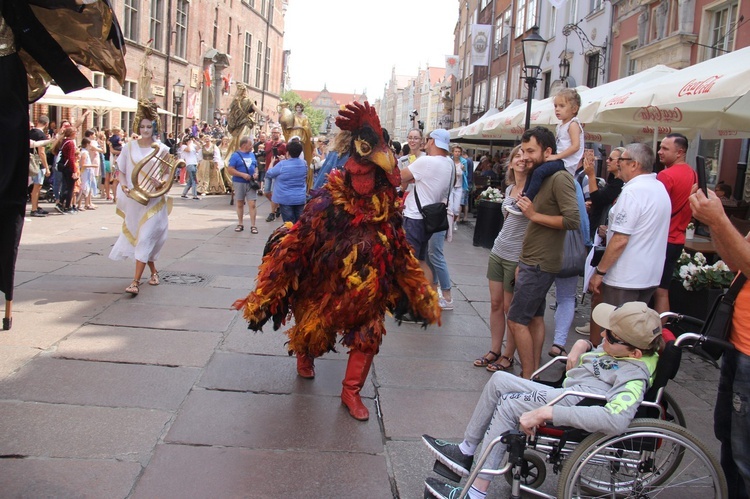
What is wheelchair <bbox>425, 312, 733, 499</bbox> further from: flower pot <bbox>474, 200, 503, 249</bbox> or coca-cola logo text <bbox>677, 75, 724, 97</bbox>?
flower pot <bbox>474, 200, 503, 249</bbox>

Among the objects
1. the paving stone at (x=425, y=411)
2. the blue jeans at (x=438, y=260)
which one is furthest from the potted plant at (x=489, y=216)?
the paving stone at (x=425, y=411)

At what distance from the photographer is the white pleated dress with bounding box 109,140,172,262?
695 cm

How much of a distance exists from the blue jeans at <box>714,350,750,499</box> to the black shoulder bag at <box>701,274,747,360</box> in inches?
2.8

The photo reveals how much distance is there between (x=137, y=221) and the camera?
23.3 ft

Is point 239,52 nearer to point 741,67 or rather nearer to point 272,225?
point 272,225

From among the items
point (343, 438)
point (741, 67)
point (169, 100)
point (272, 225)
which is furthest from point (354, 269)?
point (169, 100)

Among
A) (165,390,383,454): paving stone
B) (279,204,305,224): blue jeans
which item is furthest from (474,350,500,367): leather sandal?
(279,204,305,224): blue jeans

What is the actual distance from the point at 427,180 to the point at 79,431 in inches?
158

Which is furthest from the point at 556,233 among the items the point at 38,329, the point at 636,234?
the point at 38,329

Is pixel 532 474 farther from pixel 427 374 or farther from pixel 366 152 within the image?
pixel 366 152

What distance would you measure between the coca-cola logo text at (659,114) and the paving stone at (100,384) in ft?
17.3

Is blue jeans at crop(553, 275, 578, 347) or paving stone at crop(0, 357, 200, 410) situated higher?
blue jeans at crop(553, 275, 578, 347)

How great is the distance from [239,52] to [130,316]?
141ft

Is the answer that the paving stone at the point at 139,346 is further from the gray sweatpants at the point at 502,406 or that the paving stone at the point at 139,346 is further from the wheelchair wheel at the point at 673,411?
the wheelchair wheel at the point at 673,411
